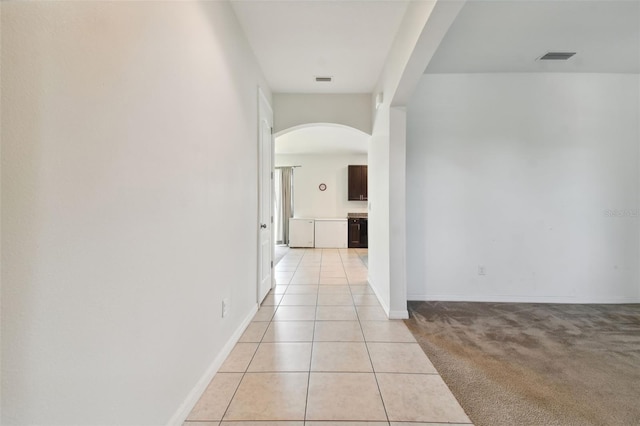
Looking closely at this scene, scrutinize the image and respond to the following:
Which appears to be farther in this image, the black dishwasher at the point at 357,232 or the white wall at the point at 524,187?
the black dishwasher at the point at 357,232

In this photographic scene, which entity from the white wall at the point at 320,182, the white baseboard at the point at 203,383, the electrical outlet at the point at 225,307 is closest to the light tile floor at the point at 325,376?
the white baseboard at the point at 203,383

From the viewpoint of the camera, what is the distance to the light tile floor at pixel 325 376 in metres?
1.41

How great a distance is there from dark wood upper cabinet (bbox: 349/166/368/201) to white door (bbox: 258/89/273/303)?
4248 mm

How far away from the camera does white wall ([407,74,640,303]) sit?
309cm

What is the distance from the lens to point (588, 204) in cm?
310

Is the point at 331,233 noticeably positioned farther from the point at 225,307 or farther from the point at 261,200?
the point at 225,307

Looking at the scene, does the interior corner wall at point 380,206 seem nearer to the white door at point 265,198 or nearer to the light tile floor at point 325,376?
the light tile floor at point 325,376

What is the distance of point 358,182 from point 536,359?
5904 mm

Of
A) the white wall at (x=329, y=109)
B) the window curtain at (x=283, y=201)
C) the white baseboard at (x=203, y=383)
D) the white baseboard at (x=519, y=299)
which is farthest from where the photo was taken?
the window curtain at (x=283, y=201)

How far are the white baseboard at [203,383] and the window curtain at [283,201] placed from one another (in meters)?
5.49

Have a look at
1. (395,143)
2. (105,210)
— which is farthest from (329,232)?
(105,210)

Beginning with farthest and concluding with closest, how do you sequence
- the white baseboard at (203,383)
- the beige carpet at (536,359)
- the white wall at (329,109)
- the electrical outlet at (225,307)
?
the white wall at (329,109), the electrical outlet at (225,307), the beige carpet at (536,359), the white baseboard at (203,383)

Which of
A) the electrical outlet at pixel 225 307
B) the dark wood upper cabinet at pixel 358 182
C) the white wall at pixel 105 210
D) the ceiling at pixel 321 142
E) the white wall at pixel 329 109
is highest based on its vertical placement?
the ceiling at pixel 321 142

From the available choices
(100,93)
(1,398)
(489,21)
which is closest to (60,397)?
(1,398)
